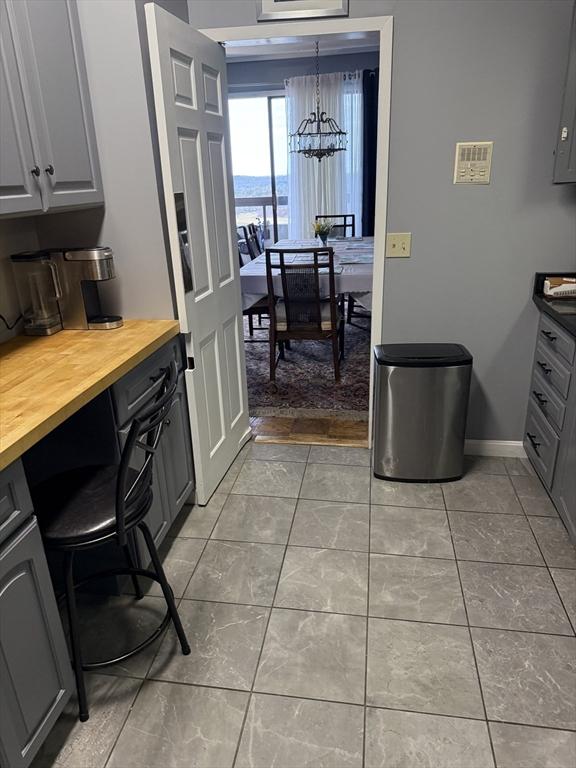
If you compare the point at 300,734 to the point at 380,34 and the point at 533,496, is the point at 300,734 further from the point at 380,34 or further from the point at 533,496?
the point at 380,34

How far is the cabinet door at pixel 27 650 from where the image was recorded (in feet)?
3.82

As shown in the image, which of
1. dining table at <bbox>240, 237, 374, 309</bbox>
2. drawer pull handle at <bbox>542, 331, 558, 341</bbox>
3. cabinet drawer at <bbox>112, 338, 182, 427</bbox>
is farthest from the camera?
dining table at <bbox>240, 237, 374, 309</bbox>

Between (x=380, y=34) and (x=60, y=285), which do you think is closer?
(x=60, y=285)

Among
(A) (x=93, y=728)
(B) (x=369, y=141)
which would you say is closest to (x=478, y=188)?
(A) (x=93, y=728)

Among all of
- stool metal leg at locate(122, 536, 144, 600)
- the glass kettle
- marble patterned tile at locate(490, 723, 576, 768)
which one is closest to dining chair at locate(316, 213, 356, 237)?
the glass kettle

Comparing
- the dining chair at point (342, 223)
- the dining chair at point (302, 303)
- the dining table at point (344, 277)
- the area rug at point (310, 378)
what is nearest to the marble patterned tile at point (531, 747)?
the area rug at point (310, 378)

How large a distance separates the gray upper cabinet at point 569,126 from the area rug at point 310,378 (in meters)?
1.81

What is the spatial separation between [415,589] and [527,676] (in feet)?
1.48

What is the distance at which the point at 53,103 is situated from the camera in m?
→ 1.77

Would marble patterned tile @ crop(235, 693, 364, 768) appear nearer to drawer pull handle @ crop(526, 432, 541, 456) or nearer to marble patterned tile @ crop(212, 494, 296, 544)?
marble patterned tile @ crop(212, 494, 296, 544)

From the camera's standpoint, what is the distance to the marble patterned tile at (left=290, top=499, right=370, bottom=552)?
2.21 meters

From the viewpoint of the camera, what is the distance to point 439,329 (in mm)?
2695

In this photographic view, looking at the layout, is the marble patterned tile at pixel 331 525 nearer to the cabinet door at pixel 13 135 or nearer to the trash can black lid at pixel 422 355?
the trash can black lid at pixel 422 355

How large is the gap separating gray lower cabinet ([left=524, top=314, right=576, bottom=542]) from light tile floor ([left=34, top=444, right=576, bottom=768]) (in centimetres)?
17
